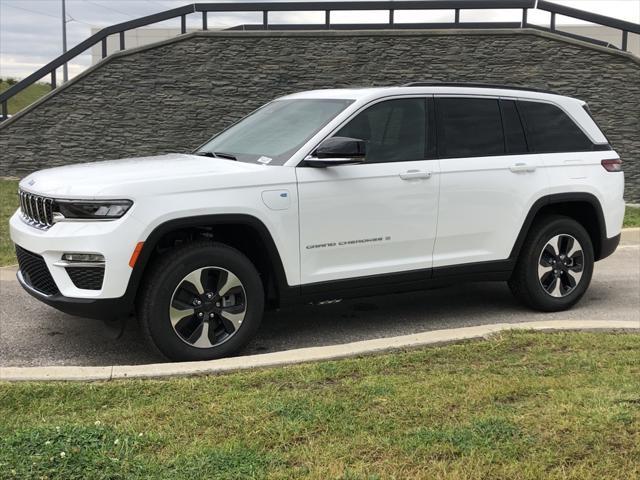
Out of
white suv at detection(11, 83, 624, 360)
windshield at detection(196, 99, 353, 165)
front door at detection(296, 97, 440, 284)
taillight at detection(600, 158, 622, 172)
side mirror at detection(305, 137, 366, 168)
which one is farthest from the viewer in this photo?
taillight at detection(600, 158, 622, 172)

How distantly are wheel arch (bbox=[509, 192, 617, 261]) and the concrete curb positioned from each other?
3.20 feet

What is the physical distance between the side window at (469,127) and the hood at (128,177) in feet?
5.20

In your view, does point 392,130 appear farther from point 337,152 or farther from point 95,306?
point 95,306

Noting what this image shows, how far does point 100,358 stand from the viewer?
477cm

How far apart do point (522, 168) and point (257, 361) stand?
2786 millimetres

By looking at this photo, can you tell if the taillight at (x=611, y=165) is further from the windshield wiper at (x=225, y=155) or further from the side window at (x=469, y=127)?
the windshield wiper at (x=225, y=155)

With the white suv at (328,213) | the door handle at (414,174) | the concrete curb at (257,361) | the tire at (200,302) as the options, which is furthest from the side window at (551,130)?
the tire at (200,302)

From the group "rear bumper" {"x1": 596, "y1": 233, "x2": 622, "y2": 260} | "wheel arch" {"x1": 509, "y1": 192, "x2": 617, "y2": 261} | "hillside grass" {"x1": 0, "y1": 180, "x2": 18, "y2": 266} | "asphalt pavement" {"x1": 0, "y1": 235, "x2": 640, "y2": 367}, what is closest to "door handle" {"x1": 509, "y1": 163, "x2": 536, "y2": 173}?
"wheel arch" {"x1": 509, "y1": 192, "x2": 617, "y2": 261}

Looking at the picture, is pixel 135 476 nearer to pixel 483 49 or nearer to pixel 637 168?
pixel 483 49

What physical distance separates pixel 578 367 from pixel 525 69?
35.9ft

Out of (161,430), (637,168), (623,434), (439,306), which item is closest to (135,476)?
(161,430)

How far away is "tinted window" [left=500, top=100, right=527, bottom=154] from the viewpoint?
5.62m

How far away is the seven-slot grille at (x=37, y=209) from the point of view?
4.29 meters

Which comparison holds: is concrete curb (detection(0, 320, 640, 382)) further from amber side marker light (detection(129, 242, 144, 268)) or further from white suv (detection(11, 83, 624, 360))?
amber side marker light (detection(129, 242, 144, 268))
